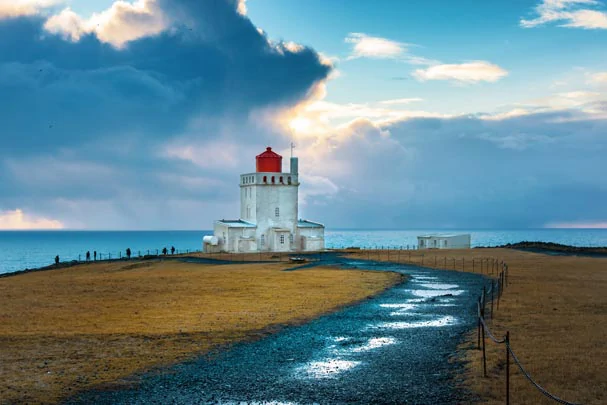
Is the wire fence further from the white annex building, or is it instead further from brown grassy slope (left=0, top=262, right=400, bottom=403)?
the white annex building

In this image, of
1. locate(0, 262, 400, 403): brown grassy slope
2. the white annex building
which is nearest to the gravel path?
locate(0, 262, 400, 403): brown grassy slope

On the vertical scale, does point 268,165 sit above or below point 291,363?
above

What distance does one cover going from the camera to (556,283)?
35.7 m

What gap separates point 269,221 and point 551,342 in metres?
55.9

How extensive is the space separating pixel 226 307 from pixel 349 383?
13.7m

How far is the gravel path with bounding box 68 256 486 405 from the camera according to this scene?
13.6 meters

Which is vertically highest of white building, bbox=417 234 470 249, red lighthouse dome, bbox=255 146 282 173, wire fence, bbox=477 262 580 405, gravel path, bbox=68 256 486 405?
red lighthouse dome, bbox=255 146 282 173

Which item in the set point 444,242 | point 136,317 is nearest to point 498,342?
point 136,317

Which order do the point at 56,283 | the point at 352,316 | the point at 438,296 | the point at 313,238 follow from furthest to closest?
the point at 313,238 → the point at 56,283 → the point at 438,296 → the point at 352,316

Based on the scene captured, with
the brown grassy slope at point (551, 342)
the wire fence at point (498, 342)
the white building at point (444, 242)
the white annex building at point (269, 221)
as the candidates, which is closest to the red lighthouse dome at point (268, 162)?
the white annex building at point (269, 221)

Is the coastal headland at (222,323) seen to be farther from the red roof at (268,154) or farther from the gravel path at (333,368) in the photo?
the red roof at (268,154)

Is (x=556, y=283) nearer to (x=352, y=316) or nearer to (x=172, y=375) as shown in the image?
(x=352, y=316)

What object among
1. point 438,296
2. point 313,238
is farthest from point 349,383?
point 313,238

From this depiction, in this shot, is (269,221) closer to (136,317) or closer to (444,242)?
(444,242)
